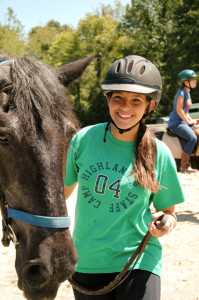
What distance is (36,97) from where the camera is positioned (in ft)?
6.24

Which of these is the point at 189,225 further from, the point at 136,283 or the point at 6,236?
the point at 6,236

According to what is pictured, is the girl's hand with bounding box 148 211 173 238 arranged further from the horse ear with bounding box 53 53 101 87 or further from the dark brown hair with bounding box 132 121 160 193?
the horse ear with bounding box 53 53 101 87

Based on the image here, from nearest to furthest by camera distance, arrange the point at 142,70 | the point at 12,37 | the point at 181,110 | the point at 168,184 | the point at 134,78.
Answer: the point at 168,184 < the point at 134,78 < the point at 142,70 < the point at 181,110 < the point at 12,37

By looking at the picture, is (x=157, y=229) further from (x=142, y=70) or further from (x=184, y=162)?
(x=184, y=162)

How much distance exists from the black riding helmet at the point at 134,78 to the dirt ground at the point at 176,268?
2.48 meters

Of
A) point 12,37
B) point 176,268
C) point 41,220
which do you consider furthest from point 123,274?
point 12,37

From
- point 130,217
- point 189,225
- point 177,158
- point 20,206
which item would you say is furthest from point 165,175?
point 177,158

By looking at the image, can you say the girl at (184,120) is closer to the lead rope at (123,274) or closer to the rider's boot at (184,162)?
the rider's boot at (184,162)

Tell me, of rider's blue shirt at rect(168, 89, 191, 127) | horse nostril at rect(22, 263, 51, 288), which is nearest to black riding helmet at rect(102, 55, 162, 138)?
horse nostril at rect(22, 263, 51, 288)

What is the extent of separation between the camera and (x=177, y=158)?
6957 millimetres

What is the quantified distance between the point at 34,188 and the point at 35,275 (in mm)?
484

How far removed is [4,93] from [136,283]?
1.50m

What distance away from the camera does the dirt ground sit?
3672mm

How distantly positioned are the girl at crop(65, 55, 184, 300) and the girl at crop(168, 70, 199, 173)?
14.9 ft
